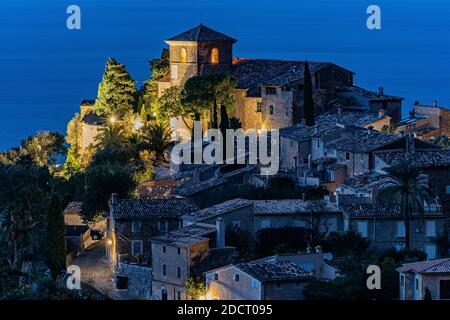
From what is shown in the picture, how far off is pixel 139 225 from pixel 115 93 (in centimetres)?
2291

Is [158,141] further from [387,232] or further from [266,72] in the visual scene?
[387,232]

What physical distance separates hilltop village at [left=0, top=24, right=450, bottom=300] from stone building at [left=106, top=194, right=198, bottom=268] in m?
0.04

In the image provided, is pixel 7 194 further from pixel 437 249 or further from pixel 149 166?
pixel 437 249

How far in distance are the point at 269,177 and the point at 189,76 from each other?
16.3 metres

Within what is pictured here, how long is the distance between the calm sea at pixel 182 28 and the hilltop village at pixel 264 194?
32187mm

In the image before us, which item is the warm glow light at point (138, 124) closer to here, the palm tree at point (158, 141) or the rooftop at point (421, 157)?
the palm tree at point (158, 141)

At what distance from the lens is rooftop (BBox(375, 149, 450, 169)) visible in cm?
4450

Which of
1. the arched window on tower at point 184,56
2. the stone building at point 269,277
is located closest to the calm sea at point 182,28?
the arched window on tower at point 184,56

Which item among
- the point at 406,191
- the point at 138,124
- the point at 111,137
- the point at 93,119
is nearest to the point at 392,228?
the point at 406,191

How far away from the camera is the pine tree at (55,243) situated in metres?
42.8

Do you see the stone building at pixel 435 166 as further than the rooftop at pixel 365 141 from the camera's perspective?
No

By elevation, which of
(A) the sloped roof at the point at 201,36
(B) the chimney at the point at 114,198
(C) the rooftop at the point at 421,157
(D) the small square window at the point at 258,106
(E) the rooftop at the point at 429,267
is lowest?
(E) the rooftop at the point at 429,267

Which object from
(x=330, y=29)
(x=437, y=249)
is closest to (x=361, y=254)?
(x=437, y=249)

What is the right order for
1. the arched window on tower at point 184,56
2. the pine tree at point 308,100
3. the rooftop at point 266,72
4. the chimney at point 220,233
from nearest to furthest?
the chimney at point 220,233
the pine tree at point 308,100
the rooftop at point 266,72
the arched window on tower at point 184,56
